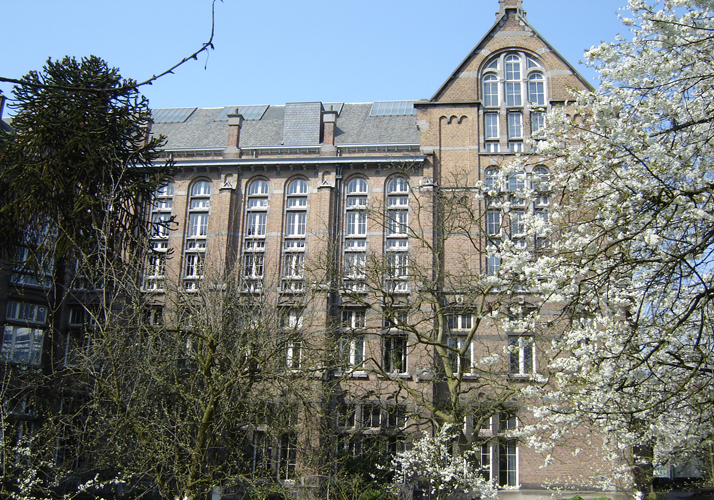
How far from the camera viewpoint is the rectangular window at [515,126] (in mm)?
34094

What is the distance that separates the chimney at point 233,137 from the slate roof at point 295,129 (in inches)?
34.3

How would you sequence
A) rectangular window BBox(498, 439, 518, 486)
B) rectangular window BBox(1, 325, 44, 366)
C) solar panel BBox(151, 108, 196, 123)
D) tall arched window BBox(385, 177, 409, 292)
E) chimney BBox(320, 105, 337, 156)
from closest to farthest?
rectangular window BBox(498, 439, 518, 486)
rectangular window BBox(1, 325, 44, 366)
tall arched window BBox(385, 177, 409, 292)
chimney BBox(320, 105, 337, 156)
solar panel BBox(151, 108, 196, 123)

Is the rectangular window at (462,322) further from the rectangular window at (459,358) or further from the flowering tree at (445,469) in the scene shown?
the flowering tree at (445,469)

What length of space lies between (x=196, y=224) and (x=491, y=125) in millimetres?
15695

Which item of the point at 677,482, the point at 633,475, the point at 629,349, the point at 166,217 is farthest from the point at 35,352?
the point at 677,482

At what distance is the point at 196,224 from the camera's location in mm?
35750

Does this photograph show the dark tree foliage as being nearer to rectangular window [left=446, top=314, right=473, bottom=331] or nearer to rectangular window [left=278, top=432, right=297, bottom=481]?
rectangular window [left=278, top=432, right=297, bottom=481]

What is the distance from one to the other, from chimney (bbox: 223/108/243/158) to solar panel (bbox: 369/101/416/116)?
7.69 meters

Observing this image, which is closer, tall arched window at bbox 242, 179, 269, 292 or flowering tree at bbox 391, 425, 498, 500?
flowering tree at bbox 391, 425, 498, 500

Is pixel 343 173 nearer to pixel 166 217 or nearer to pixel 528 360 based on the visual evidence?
pixel 166 217

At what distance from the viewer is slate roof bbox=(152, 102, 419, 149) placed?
1441 inches

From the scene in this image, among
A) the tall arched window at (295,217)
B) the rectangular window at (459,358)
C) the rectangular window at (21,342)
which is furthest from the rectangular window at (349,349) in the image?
the rectangular window at (21,342)

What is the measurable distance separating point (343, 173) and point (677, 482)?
3304 cm

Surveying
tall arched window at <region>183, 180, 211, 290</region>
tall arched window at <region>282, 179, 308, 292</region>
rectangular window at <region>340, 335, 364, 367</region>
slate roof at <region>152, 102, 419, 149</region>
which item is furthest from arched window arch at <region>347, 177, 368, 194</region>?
rectangular window at <region>340, 335, 364, 367</region>
